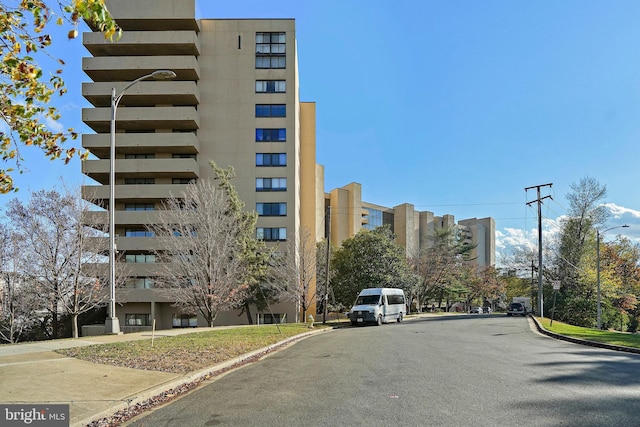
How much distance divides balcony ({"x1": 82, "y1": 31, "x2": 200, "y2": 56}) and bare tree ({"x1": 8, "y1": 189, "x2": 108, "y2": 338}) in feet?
76.3

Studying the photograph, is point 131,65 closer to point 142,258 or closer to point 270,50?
point 270,50

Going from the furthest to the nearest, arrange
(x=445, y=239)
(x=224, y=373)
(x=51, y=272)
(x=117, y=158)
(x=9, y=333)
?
1. (x=445, y=239)
2. (x=117, y=158)
3. (x=9, y=333)
4. (x=51, y=272)
5. (x=224, y=373)

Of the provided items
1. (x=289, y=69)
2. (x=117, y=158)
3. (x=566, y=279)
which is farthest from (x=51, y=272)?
(x=566, y=279)

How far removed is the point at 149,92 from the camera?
44.8 m

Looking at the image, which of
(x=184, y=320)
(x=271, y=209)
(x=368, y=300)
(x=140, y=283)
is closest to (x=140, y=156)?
(x=140, y=283)

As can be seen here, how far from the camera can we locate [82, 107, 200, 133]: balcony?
44031 millimetres

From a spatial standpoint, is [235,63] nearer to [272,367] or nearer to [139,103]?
[139,103]

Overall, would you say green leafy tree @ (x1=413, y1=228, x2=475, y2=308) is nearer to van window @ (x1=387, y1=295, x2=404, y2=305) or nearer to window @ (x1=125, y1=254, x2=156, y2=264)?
van window @ (x1=387, y1=295, x2=404, y2=305)

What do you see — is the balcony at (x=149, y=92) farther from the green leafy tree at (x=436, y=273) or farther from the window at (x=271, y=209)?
the green leafy tree at (x=436, y=273)

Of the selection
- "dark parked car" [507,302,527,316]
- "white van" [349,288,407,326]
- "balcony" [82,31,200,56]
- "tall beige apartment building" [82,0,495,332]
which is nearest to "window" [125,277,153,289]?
"tall beige apartment building" [82,0,495,332]

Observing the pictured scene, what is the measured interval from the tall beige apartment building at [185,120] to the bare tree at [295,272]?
3641mm

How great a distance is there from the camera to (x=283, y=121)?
47438mm

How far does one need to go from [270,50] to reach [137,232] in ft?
75.6

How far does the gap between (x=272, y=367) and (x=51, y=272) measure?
22059 millimetres
